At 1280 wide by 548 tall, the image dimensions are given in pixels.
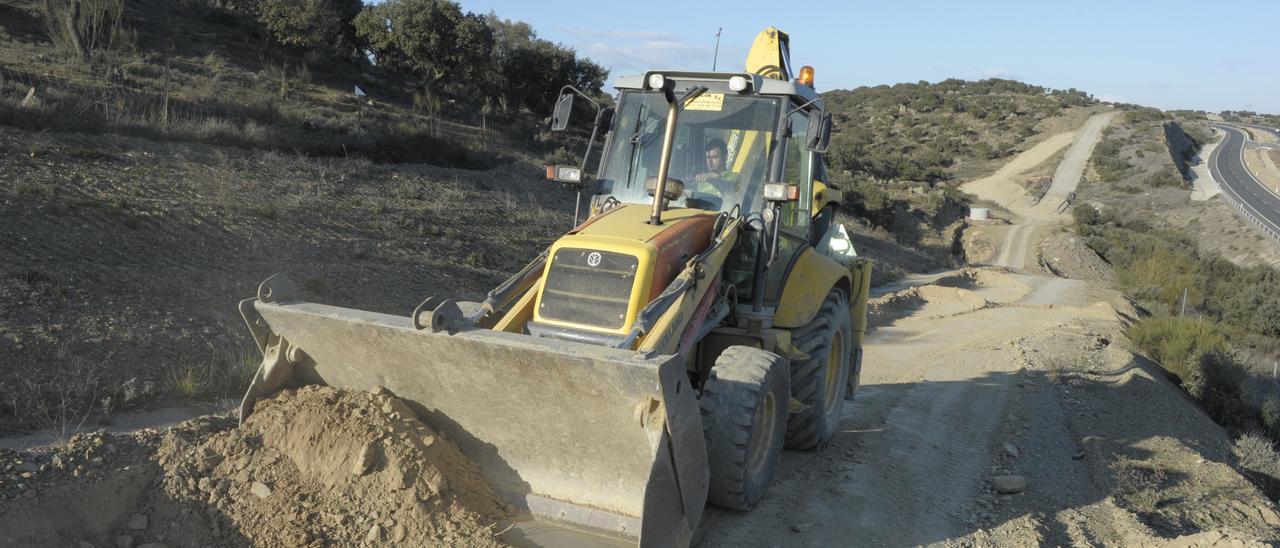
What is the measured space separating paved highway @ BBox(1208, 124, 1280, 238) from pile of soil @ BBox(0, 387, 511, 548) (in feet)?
138

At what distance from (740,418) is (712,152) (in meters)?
2.16

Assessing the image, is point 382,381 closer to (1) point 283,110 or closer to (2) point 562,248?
(2) point 562,248

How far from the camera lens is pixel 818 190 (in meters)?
7.39

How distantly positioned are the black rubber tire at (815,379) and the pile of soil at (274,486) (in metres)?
2.40

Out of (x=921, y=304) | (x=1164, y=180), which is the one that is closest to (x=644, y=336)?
(x=921, y=304)

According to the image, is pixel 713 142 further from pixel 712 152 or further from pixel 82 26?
pixel 82 26

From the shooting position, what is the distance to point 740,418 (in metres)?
4.78

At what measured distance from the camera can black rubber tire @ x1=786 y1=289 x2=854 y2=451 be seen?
20.5 feet

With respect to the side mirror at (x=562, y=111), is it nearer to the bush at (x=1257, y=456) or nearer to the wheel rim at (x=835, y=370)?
the wheel rim at (x=835, y=370)

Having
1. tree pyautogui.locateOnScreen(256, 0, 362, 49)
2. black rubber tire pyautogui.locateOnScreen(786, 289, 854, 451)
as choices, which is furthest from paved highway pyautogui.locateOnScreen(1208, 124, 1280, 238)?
black rubber tire pyautogui.locateOnScreen(786, 289, 854, 451)

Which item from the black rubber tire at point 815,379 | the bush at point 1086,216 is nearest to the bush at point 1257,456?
the black rubber tire at point 815,379

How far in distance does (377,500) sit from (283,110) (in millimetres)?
16580

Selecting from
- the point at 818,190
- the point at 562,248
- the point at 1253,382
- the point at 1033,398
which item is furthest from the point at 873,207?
the point at 562,248

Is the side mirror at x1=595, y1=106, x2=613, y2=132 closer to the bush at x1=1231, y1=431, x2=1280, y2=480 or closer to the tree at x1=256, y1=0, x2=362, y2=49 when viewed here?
the bush at x1=1231, y1=431, x2=1280, y2=480
